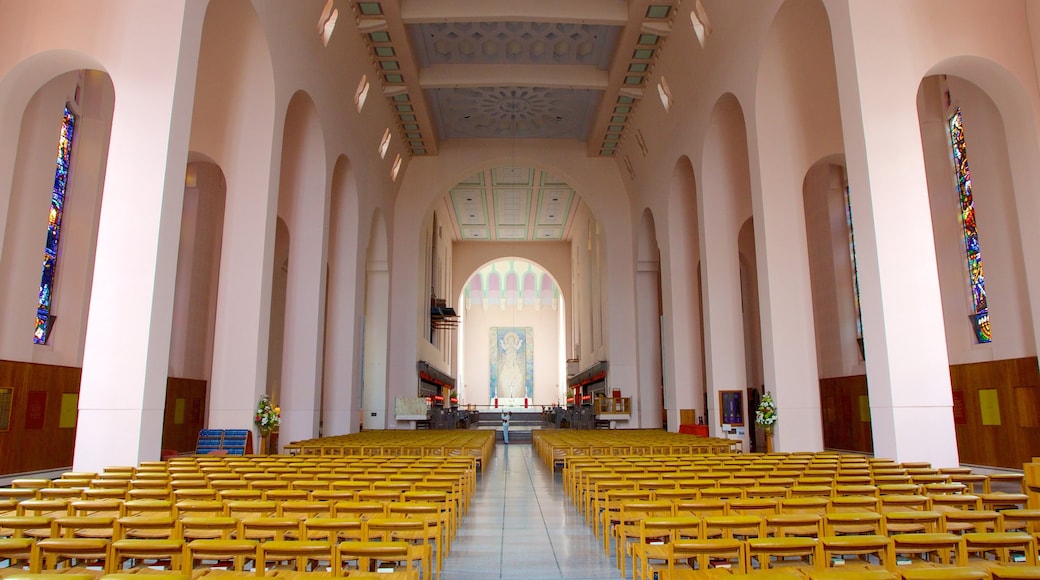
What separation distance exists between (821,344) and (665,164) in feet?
19.3

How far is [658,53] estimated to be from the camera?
1600 centimetres

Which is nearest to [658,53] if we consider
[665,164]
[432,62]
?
[665,164]

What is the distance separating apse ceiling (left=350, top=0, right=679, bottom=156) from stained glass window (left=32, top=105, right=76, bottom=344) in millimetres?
5975

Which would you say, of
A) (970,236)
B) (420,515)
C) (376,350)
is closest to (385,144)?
(376,350)

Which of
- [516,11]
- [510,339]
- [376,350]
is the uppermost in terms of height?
[516,11]

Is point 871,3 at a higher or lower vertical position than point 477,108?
lower

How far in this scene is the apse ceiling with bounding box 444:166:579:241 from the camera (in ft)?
89.2

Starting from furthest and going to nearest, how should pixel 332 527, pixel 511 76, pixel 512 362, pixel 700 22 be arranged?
pixel 512 362 < pixel 511 76 < pixel 700 22 < pixel 332 527

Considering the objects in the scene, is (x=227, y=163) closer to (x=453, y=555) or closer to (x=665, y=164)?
(x=453, y=555)

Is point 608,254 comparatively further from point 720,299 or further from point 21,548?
point 21,548

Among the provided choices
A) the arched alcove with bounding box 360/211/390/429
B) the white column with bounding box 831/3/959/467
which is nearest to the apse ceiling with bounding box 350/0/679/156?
the arched alcove with bounding box 360/211/390/429

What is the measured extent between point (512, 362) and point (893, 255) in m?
36.1

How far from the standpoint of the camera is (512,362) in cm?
4334

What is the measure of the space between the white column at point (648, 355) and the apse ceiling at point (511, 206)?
24.4 ft
